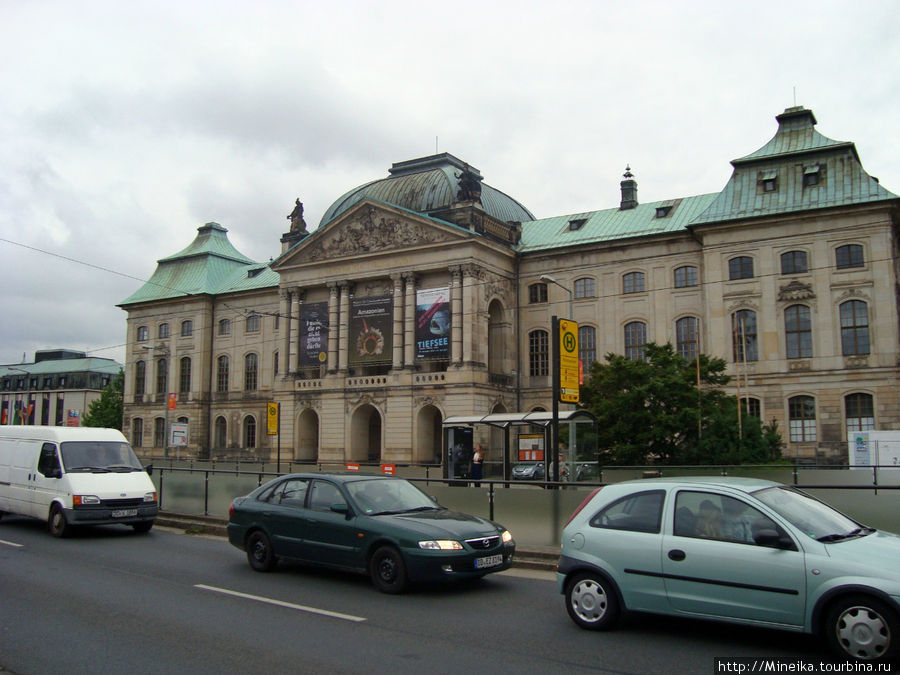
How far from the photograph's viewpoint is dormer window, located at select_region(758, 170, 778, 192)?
47438 mm

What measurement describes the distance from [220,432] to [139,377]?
11.2 meters

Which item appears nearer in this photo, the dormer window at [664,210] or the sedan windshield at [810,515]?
the sedan windshield at [810,515]

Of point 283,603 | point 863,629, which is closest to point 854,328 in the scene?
point 863,629

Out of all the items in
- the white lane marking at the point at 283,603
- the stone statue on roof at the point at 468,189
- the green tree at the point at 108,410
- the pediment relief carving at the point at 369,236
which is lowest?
the white lane marking at the point at 283,603

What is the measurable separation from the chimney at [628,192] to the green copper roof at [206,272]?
2943cm

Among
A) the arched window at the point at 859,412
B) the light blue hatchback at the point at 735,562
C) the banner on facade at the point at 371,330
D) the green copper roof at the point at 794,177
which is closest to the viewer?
the light blue hatchback at the point at 735,562

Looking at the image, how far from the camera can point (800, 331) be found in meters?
45.3

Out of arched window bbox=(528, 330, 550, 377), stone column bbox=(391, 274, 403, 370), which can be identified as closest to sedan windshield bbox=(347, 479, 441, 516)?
stone column bbox=(391, 274, 403, 370)

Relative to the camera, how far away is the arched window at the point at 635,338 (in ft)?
167

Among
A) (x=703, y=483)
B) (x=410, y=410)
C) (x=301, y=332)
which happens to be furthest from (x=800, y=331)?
(x=703, y=483)

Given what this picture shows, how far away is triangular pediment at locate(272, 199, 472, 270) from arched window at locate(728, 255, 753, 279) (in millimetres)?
15665

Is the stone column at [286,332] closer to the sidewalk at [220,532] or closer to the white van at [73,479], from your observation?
the sidewalk at [220,532]

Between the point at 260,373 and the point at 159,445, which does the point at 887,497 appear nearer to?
the point at 260,373

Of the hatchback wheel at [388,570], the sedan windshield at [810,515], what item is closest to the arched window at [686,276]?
the hatchback wheel at [388,570]
